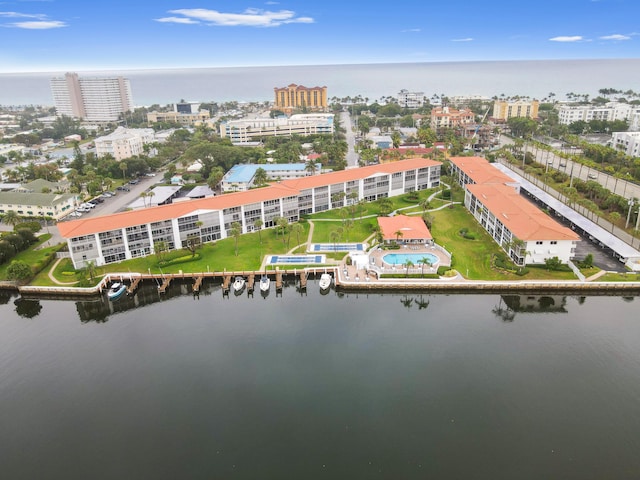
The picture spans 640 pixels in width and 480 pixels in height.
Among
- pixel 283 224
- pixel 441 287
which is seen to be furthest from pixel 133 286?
pixel 441 287

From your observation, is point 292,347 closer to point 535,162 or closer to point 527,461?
point 527,461

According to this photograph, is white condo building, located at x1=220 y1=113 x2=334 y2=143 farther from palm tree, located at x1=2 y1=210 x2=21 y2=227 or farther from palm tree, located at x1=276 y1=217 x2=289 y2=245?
palm tree, located at x1=276 y1=217 x2=289 y2=245

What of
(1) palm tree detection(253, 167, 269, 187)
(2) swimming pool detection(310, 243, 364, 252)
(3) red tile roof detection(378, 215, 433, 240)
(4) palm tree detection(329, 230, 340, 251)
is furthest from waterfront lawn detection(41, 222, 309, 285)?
(1) palm tree detection(253, 167, 269, 187)

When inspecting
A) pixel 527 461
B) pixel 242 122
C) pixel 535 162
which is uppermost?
pixel 242 122

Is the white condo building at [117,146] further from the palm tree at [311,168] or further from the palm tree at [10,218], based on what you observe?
the palm tree at [10,218]

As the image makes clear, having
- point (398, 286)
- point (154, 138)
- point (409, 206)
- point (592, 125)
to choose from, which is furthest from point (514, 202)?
point (154, 138)

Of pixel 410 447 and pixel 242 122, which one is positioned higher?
pixel 242 122

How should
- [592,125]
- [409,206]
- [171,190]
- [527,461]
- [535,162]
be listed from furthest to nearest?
[592,125], [535,162], [171,190], [409,206], [527,461]
